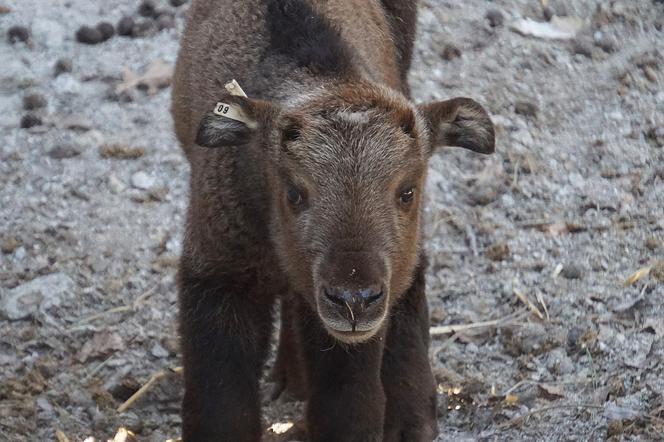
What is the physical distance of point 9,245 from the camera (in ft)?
34.3

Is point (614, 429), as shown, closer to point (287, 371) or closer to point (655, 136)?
point (287, 371)

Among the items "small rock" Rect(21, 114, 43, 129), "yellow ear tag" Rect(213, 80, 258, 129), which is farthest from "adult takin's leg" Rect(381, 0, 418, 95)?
"small rock" Rect(21, 114, 43, 129)

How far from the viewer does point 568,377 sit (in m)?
9.17

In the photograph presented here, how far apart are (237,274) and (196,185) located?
0.66 m

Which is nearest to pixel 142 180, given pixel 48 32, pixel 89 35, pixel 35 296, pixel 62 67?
pixel 35 296

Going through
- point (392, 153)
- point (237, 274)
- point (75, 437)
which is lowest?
point (75, 437)

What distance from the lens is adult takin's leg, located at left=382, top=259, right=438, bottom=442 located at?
8391 mm

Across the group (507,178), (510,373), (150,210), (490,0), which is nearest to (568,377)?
(510,373)

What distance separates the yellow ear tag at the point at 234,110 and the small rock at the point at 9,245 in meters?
3.63

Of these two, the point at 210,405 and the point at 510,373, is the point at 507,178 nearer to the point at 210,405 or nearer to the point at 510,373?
the point at 510,373

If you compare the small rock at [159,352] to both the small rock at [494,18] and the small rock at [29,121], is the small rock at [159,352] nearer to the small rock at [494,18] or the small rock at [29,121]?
the small rock at [29,121]

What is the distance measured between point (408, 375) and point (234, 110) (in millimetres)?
2190

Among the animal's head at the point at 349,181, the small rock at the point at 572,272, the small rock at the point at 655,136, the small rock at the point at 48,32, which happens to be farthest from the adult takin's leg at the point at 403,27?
the small rock at the point at 48,32

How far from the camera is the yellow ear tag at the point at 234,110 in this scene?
7195mm
